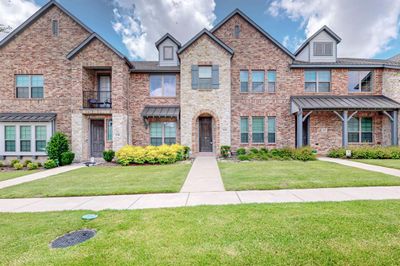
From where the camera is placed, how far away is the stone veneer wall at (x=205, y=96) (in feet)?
48.8

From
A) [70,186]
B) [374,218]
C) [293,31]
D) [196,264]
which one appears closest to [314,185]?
[374,218]

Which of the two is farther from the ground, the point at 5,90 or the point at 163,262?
the point at 5,90

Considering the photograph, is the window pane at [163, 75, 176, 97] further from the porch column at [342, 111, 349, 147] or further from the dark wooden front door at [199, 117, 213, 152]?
the porch column at [342, 111, 349, 147]

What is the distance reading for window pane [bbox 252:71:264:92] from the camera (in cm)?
1588

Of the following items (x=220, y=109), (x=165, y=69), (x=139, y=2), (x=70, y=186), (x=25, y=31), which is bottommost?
(x=70, y=186)

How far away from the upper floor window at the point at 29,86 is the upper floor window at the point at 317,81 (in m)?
20.2

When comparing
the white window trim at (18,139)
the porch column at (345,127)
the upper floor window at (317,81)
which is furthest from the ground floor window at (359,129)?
the white window trim at (18,139)

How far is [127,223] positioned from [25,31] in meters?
18.2

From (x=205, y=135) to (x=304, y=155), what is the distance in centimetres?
702

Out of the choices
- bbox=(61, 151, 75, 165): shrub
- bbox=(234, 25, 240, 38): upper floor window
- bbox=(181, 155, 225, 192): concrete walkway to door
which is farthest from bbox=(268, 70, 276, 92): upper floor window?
bbox=(61, 151, 75, 165): shrub

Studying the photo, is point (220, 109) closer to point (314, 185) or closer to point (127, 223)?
point (314, 185)

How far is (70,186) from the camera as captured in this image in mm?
7219

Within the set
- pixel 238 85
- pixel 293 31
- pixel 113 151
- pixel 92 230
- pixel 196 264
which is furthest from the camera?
pixel 293 31

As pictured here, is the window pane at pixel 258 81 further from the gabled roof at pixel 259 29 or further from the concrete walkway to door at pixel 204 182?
the concrete walkway to door at pixel 204 182
